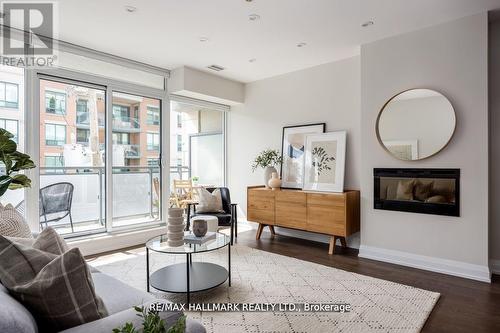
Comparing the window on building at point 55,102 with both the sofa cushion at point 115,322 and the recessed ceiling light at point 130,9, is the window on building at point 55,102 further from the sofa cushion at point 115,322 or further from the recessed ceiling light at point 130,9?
the sofa cushion at point 115,322

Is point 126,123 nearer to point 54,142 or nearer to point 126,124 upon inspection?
point 126,124

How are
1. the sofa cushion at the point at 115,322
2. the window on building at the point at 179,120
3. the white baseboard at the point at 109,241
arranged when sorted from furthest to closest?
1. the window on building at the point at 179,120
2. the white baseboard at the point at 109,241
3. the sofa cushion at the point at 115,322

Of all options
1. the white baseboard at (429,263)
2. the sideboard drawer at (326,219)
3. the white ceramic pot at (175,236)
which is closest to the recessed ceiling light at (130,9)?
the white ceramic pot at (175,236)

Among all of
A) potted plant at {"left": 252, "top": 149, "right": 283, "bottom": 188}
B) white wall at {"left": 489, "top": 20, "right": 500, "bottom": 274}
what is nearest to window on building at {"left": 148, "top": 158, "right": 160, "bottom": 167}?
potted plant at {"left": 252, "top": 149, "right": 283, "bottom": 188}

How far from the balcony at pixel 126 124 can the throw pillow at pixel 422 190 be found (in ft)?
13.4

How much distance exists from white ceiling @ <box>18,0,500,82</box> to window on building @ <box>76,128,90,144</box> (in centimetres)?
116

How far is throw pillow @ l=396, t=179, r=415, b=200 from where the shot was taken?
356 cm

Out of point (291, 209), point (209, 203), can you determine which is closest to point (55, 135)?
point (209, 203)

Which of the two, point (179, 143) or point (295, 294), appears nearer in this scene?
point (295, 294)

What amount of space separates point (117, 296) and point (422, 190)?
11.0ft

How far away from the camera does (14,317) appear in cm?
95

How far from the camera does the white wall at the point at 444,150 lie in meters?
3.13

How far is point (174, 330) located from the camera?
86cm

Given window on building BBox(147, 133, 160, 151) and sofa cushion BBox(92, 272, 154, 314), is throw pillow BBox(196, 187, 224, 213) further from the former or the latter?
sofa cushion BBox(92, 272, 154, 314)
